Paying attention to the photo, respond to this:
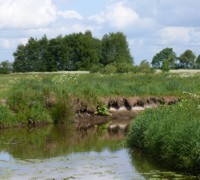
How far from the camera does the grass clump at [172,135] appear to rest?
15.8 metres

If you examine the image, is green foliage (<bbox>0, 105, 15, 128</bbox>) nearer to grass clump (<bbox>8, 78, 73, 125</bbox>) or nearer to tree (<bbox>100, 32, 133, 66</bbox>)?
grass clump (<bbox>8, 78, 73, 125</bbox>)

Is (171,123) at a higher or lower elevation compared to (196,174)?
higher

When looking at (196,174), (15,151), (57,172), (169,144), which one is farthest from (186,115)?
(15,151)

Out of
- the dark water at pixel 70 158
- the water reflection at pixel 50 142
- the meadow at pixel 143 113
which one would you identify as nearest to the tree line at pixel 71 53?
the meadow at pixel 143 113

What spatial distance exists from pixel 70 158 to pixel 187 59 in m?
85.8

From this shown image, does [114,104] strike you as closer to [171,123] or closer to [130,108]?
[130,108]

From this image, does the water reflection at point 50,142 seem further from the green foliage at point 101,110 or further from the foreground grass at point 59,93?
the green foliage at point 101,110

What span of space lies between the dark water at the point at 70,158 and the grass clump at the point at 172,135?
0.43 m

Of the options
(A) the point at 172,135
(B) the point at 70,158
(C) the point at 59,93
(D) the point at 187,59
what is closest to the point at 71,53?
(D) the point at 187,59

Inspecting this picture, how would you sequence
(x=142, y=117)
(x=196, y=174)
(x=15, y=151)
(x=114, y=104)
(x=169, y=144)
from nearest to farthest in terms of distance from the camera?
(x=196, y=174), (x=169, y=144), (x=142, y=117), (x=15, y=151), (x=114, y=104)

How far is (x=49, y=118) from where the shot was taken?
32.3 meters

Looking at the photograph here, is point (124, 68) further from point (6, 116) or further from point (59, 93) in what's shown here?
point (6, 116)

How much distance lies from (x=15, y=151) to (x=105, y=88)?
14939mm

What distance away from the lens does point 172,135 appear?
666 inches
